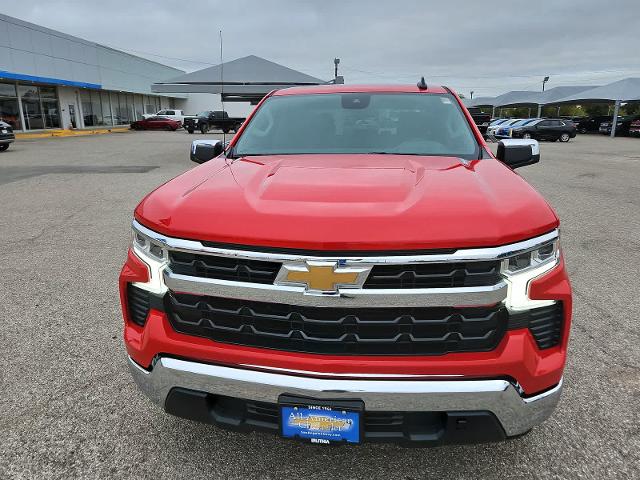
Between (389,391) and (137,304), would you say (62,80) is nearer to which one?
(137,304)

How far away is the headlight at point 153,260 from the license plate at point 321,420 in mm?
683

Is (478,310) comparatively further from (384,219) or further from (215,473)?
(215,473)

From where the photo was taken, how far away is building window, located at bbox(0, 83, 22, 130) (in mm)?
27438

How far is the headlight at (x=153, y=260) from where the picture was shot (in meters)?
1.86

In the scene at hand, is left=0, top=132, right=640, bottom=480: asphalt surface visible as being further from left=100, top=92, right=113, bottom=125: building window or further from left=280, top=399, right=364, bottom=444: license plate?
left=100, top=92, right=113, bottom=125: building window

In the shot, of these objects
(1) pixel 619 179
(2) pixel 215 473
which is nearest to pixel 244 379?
(2) pixel 215 473

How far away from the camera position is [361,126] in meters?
3.15

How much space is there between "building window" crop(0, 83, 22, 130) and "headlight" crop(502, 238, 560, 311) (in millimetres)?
32640

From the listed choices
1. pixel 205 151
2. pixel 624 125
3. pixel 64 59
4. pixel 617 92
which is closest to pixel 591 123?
pixel 617 92

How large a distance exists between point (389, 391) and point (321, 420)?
286 mm

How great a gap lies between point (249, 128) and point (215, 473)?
2.21 m

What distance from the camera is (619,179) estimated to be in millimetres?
11984

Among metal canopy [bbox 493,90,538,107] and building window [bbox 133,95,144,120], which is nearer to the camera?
building window [bbox 133,95,144,120]

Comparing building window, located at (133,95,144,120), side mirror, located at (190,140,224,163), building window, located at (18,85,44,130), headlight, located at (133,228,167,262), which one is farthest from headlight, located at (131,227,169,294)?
building window, located at (133,95,144,120)
